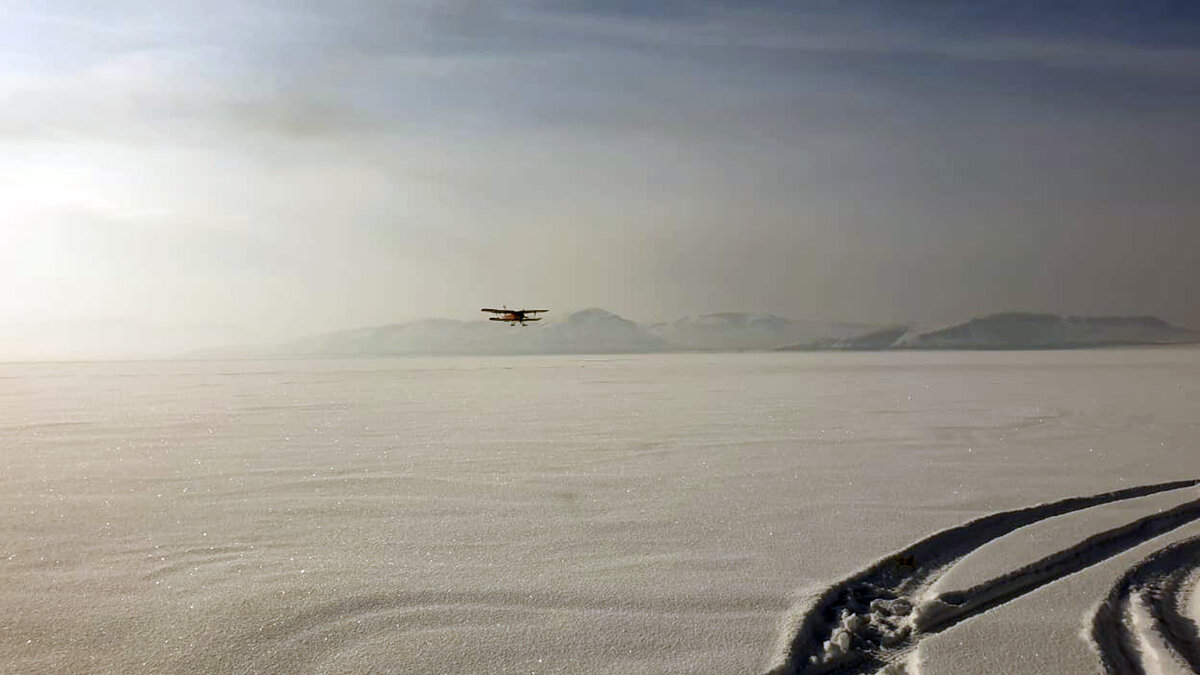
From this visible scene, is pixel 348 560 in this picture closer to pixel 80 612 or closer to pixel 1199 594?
pixel 80 612

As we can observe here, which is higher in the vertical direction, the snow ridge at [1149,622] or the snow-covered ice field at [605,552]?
the snow-covered ice field at [605,552]

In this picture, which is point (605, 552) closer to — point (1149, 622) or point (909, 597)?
point (909, 597)

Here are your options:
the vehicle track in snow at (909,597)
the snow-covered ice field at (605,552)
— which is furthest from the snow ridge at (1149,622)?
the vehicle track in snow at (909,597)

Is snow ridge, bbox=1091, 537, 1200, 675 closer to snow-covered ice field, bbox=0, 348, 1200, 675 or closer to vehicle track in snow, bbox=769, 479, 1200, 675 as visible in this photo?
snow-covered ice field, bbox=0, 348, 1200, 675

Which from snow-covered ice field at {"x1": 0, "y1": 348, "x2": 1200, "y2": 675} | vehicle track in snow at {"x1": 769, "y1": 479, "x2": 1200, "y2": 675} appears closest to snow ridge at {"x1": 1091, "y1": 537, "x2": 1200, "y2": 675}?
snow-covered ice field at {"x1": 0, "y1": 348, "x2": 1200, "y2": 675}

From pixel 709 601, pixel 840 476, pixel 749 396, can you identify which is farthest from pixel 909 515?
pixel 749 396

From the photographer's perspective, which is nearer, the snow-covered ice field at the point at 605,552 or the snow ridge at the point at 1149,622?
the snow ridge at the point at 1149,622

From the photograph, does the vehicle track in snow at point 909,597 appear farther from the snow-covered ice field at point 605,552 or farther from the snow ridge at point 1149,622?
the snow ridge at point 1149,622
